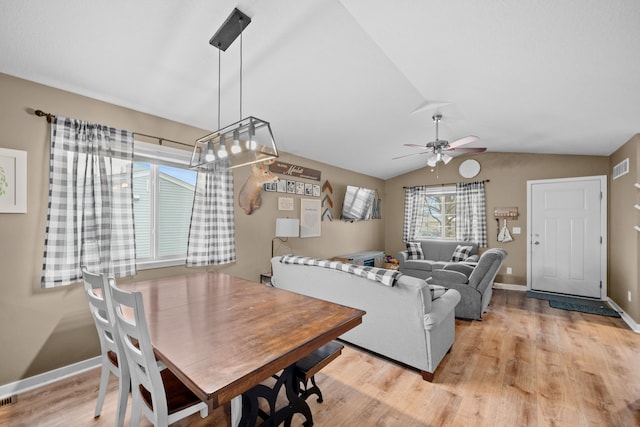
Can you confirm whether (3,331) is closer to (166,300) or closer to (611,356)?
(166,300)

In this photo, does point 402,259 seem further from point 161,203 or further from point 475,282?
point 161,203

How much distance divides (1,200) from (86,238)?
1.88ft

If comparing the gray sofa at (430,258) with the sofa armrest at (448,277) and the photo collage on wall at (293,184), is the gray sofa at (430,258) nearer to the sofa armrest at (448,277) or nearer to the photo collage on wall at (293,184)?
the sofa armrest at (448,277)

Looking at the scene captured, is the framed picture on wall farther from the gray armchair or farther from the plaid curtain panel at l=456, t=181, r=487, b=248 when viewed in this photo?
the plaid curtain panel at l=456, t=181, r=487, b=248

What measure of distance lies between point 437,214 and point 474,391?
4560 millimetres

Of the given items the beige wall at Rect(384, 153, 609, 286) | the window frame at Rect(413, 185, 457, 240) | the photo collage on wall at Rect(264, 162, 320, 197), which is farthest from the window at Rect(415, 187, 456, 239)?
the photo collage on wall at Rect(264, 162, 320, 197)

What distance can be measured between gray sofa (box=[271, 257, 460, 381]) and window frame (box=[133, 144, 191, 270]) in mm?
1494

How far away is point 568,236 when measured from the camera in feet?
15.5

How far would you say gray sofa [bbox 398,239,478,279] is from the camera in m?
5.05

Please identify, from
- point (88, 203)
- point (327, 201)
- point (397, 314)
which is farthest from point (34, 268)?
point (327, 201)

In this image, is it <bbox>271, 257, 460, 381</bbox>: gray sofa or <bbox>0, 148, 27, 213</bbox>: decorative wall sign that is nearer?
<bbox>0, 148, 27, 213</bbox>: decorative wall sign

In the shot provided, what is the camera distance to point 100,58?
2.00 metres

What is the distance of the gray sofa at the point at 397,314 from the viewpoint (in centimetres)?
219

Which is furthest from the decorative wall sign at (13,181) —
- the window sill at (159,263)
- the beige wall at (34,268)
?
the window sill at (159,263)
